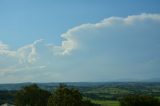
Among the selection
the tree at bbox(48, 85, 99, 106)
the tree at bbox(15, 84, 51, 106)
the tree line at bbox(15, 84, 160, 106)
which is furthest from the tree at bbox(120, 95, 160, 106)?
the tree at bbox(15, 84, 51, 106)

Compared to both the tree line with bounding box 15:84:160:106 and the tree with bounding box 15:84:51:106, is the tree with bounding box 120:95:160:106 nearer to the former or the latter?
the tree line with bounding box 15:84:160:106

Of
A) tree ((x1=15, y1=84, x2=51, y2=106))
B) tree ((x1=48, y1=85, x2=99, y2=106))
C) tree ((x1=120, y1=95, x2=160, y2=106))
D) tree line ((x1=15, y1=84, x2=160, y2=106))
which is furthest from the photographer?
tree ((x1=15, y1=84, x2=51, y2=106))

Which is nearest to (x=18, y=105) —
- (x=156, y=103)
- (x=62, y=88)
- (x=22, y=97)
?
(x=22, y=97)

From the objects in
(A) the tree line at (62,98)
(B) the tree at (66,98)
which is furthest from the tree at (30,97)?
(B) the tree at (66,98)

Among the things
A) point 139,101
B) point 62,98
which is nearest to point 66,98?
point 62,98

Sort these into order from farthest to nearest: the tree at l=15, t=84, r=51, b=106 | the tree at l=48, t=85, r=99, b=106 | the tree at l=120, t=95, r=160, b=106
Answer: the tree at l=15, t=84, r=51, b=106
the tree at l=120, t=95, r=160, b=106
the tree at l=48, t=85, r=99, b=106

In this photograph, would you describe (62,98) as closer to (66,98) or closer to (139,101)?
(66,98)

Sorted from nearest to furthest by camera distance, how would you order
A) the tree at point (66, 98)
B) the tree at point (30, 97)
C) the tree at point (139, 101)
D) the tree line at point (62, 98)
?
the tree at point (66, 98) → the tree line at point (62, 98) → the tree at point (139, 101) → the tree at point (30, 97)

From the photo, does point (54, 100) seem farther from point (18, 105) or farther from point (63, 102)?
point (18, 105)

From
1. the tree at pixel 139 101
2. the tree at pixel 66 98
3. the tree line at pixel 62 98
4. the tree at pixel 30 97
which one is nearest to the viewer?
the tree at pixel 66 98

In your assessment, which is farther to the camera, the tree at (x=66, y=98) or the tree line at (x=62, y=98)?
the tree line at (x=62, y=98)

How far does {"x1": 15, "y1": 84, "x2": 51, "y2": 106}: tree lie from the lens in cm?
11494

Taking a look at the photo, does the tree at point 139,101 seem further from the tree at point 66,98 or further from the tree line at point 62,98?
the tree at point 66,98

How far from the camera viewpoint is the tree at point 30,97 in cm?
11494
